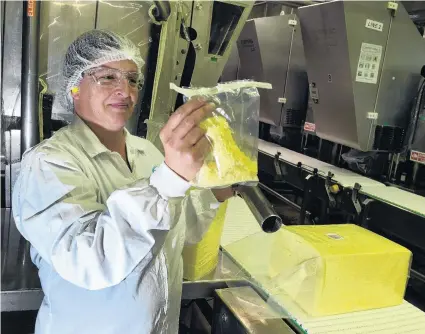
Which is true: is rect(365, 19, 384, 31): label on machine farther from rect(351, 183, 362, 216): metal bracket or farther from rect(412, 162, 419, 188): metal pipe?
rect(351, 183, 362, 216): metal bracket

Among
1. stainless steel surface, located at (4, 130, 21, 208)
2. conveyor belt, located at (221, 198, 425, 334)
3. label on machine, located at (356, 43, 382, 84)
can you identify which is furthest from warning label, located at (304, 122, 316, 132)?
stainless steel surface, located at (4, 130, 21, 208)

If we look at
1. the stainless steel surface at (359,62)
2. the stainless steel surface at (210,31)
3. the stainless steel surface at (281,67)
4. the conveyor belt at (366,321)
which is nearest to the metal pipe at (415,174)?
the stainless steel surface at (359,62)

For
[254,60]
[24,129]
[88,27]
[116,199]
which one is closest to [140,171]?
[116,199]

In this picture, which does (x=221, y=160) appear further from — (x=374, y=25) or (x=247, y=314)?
(x=374, y=25)

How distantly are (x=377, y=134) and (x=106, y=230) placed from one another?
116 inches

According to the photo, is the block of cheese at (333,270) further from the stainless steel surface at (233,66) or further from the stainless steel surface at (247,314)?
the stainless steel surface at (233,66)

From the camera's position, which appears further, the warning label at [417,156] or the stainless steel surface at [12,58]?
the warning label at [417,156]

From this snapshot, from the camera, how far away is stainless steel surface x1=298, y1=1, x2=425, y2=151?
3162mm

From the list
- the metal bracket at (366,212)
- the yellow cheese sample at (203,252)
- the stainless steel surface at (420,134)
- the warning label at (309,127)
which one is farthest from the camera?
the warning label at (309,127)

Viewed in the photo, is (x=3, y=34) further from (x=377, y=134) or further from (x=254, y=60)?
(x=254, y=60)

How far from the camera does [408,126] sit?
3.38m

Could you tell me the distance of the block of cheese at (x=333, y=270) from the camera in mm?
1403

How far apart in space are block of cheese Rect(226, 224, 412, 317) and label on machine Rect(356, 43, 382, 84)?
1.92 metres

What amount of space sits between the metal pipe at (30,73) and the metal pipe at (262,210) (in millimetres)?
1132
